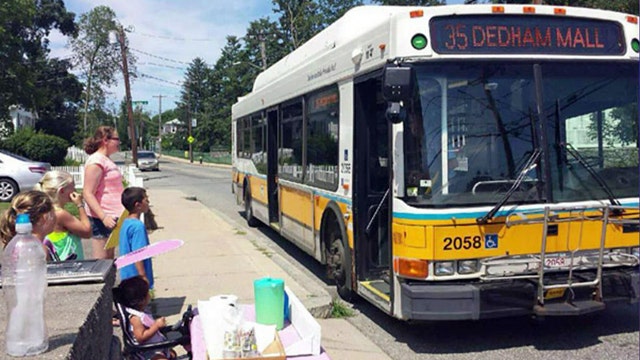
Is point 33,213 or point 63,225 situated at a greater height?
point 33,213

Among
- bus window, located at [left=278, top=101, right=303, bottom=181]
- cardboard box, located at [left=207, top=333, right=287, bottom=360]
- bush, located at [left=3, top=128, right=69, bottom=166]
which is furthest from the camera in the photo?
bush, located at [left=3, top=128, right=69, bottom=166]

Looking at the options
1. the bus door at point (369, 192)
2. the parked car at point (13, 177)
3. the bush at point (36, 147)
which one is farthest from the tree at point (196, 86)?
the bus door at point (369, 192)

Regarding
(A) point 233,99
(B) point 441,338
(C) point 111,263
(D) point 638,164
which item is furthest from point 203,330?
(A) point 233,99

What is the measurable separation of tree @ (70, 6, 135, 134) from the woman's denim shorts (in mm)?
59600

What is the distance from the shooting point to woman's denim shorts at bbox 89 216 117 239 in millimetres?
5676

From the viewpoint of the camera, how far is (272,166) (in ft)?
36.8

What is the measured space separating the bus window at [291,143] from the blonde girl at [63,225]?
4.17 m

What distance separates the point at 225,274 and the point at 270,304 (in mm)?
5062

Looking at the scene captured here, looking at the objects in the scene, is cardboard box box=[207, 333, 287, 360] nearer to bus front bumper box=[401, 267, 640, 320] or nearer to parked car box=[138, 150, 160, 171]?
bus front bumper box=[401, 267, 640, 320]

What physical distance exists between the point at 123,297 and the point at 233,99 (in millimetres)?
80943

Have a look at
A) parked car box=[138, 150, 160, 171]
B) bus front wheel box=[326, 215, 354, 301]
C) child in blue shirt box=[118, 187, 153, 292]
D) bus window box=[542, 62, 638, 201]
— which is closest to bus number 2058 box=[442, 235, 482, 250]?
bus window box=[542, 62, 638, 201]

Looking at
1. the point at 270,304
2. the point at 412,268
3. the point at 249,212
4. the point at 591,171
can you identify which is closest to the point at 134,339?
the point at 270,304

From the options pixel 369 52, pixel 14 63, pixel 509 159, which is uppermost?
pixel 14 63

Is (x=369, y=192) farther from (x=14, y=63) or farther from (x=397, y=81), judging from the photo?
(x=14, y=63)
